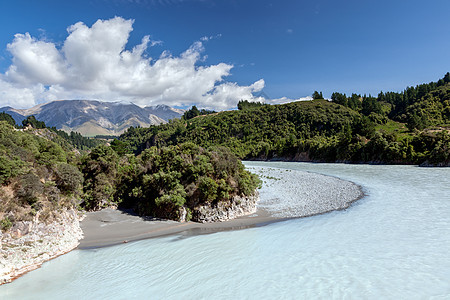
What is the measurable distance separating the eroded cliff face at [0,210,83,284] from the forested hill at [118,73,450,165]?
31.9 m

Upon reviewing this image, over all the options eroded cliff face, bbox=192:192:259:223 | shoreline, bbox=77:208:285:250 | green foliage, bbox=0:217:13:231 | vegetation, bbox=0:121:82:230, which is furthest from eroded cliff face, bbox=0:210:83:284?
eroded cliff face, bbox=192:192:259:223

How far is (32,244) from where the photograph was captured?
445 inches

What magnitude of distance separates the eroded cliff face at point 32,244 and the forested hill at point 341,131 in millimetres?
31886

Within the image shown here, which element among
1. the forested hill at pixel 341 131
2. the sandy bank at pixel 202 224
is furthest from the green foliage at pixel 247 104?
the sandy bank at pixel 202 224

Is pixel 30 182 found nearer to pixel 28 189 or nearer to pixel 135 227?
pixel 28 189

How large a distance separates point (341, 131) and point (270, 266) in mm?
89562

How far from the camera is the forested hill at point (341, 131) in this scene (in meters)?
53.5

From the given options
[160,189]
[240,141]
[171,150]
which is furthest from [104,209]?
[240,141]

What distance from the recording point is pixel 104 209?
19.2m

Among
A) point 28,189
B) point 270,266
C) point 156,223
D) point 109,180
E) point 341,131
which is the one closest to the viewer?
point 270,266

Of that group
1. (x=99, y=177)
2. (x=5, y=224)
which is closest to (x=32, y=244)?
(x=5, y=224)

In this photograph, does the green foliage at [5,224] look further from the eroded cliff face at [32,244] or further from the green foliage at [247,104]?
the green foliage at [247,104]

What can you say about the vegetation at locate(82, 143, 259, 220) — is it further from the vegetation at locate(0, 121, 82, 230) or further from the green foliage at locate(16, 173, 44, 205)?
the green foliage at locate(16, 173, 44, 205)

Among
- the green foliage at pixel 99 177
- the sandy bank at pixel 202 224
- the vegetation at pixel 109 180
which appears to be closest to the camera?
the vegetation at pixel 109 180
